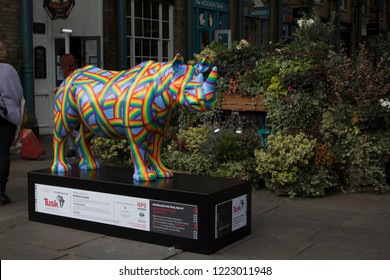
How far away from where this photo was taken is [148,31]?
15344mm

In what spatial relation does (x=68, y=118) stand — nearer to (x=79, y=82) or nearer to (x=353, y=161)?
(x=79, y=82)

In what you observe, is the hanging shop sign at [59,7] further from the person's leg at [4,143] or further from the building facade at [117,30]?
the person's leg at [4,143]

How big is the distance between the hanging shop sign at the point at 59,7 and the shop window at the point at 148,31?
8.49ft

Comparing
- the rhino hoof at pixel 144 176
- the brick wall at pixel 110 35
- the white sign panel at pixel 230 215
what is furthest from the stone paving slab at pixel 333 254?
the brick wall at pixel 110 35

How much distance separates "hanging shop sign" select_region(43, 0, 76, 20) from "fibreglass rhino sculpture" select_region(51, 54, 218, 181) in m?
6.98

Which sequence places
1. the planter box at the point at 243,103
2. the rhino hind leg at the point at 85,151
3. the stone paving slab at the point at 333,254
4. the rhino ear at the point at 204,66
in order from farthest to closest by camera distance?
the planter box at the point at 243,103
the rhino hind leg at the point at 85,151
the rhino ear at the point at 204,66
the stone paving slab at the point at 333,254

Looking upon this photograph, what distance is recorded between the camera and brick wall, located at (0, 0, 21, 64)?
465 inches

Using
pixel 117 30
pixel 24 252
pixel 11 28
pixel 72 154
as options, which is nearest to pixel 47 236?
pixel 24 252

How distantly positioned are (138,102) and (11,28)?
7919 mm

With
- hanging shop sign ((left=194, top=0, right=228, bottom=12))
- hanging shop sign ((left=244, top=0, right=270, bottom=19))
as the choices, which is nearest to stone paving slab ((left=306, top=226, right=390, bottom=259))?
hanging shop sign ((left=194, top=0, right=228, bottom=12))

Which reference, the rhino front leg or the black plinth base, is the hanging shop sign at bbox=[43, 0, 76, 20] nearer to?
the black plinth base

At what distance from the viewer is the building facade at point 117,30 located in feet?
40.5

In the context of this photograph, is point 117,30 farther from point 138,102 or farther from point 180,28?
point 138,102

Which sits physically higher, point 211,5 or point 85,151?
point 211,5
